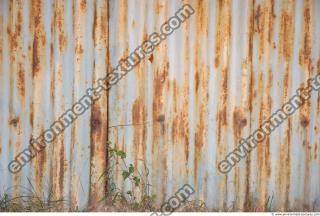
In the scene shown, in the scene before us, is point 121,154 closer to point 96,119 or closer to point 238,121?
point 96,119

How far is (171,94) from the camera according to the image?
501cm

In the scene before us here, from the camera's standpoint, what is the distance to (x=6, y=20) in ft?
16.1

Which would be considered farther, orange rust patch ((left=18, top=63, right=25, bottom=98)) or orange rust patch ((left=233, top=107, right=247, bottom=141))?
orange rust patch ((left=233, top=107, right=247, bottom=141))

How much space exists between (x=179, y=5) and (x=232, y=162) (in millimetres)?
1553

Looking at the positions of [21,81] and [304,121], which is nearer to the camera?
[21,81]

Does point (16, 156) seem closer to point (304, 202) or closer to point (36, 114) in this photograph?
point (36, 114)

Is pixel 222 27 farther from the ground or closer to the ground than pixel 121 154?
farther from the ground

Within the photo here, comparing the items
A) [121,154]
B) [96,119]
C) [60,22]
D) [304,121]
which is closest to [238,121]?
[304,121]

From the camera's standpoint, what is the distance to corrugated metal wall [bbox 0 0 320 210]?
493 centimetres

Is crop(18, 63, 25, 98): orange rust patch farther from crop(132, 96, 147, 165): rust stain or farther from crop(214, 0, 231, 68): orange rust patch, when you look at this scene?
crop(214, 0, 231, 68): orange rust patch

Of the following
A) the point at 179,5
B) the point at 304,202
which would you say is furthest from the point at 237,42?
the point at 304,202

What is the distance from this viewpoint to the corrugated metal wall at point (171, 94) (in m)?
4.93

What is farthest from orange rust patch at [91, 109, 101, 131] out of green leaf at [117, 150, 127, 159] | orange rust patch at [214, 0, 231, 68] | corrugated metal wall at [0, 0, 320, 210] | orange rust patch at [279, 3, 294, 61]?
orange rust patch at [279, 3, 294, 61]

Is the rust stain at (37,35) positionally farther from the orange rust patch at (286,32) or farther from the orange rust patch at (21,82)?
the orange rust patch at (286,32)
